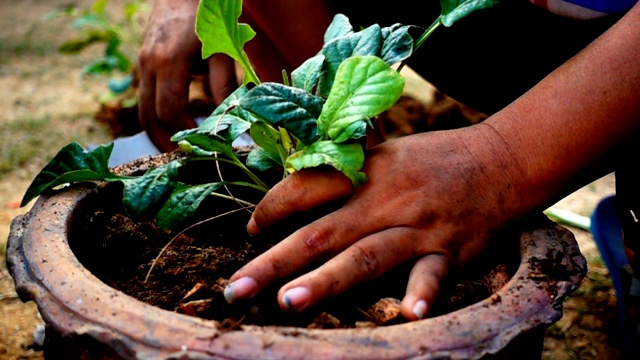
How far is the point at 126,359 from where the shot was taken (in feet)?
2.55

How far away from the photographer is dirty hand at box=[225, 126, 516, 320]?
36.4 inches

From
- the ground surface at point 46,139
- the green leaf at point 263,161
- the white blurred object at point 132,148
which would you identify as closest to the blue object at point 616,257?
the ground surface at point 46,139

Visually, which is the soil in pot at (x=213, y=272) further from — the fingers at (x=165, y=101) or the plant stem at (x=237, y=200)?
the fingers at (x=165, y=101)

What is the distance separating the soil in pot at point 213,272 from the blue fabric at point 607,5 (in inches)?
18.1

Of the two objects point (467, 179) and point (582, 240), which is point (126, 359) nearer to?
point (467, 179)

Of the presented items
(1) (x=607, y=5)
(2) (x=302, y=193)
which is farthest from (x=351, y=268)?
(1) (x=607, y=5)

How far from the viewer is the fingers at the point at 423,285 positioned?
2.87 feet

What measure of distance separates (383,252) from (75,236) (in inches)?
19.9

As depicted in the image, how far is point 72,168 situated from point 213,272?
284 millimetres

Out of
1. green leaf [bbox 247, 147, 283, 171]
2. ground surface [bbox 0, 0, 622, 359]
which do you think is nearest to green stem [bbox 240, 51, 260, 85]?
green leaf [bbox 247, 147, 283, 171]

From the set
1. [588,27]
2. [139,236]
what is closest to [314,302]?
[139,236]

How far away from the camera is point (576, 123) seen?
1.00 m

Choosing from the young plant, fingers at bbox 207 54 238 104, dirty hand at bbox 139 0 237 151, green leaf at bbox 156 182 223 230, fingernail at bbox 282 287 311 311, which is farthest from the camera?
fingers at bbox 207 54 238 104

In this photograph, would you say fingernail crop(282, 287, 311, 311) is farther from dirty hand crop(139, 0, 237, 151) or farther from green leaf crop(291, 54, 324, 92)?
dirty hand crop(139, 0, 237, 151)
